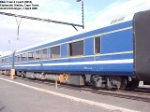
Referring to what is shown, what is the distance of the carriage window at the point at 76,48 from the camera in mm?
13573

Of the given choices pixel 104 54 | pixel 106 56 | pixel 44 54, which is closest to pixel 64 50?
pixel 44 54

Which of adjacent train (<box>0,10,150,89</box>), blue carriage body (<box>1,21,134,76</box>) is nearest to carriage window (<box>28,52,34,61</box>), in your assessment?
adjacent train (<box>0,10,150,89</box>)

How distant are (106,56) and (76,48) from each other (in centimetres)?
296

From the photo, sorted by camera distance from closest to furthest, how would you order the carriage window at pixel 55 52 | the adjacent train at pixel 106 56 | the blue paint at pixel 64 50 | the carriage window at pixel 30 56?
the adjacent train at pixel 106 56 → the blue paint at pixel 64 50 → the carriage window at pixel 55 52 → the carriage window at pixel 30 56

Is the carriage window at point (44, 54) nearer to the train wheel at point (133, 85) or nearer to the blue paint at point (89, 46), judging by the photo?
the blue paint at point (89, 46)

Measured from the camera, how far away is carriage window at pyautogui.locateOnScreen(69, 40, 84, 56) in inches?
534

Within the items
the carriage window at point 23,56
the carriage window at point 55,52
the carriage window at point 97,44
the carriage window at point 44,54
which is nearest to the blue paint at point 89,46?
the carriage window at point 97,44

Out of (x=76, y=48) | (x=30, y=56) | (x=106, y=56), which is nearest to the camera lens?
(x=106, y=56)

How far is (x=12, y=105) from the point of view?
9.68 meters

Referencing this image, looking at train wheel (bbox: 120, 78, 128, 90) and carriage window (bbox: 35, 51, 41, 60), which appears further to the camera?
carriage window (bbox: 35, 51, 41, 60)

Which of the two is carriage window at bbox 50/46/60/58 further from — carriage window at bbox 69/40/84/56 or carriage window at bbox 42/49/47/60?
carriage window at bbox 69/40/84/56

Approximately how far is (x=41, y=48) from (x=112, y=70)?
992cm

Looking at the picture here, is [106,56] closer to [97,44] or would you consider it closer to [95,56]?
[95,56]

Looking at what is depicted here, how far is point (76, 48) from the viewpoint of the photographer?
14.1 metres
